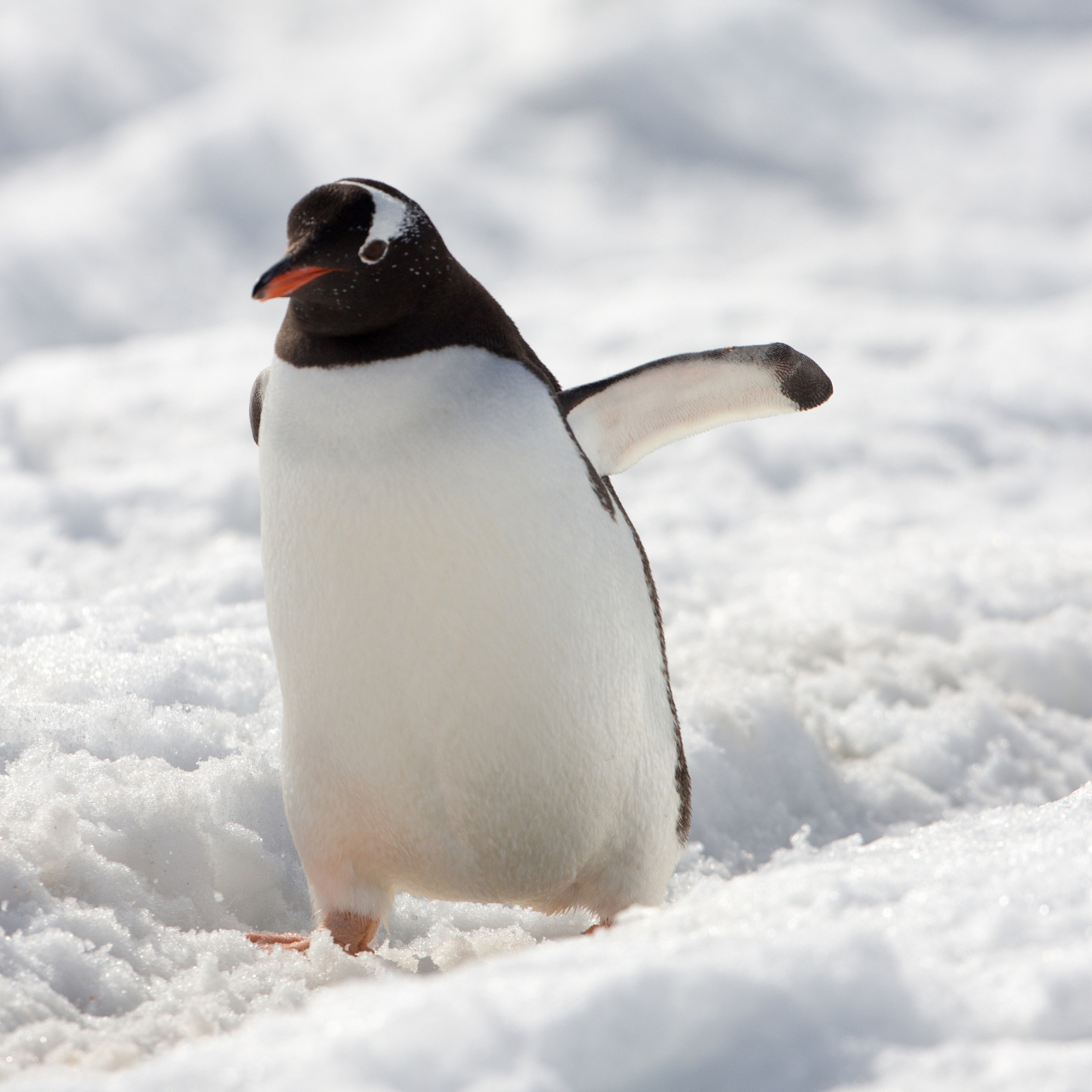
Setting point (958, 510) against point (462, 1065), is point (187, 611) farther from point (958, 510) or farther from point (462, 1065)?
point (958, 510)

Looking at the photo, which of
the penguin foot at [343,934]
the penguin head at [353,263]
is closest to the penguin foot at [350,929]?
the penguin foot at [343,934]

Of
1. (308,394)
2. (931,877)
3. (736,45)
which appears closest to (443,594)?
(308,394)

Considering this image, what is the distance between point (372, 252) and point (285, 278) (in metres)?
0.11

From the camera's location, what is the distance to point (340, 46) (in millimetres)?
10766

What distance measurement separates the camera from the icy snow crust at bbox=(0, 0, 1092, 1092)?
94 cm

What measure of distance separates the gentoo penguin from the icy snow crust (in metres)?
0.15

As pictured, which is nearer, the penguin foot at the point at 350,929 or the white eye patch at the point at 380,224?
the white eye patch at the point at 380,224

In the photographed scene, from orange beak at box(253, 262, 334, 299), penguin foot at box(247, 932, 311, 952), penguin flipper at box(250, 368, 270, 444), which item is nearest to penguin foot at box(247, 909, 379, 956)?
penguin foot at box(247, 932, 311, 952)

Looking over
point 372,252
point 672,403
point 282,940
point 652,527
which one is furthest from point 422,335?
point 652,527

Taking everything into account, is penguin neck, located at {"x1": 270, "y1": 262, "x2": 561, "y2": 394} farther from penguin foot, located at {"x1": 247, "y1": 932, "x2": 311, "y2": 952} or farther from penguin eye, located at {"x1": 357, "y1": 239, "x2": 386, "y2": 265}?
penguin foot, located at {"x1": 247, "y1": 932, "x2": 311, "y2": 952}

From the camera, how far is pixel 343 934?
165 cm

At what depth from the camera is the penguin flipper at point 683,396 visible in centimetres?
175

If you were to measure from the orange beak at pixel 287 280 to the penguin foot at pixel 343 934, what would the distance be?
0.79 meters

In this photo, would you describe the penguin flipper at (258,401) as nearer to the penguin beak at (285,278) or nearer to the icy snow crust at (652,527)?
the penguin beak at (285,278)
